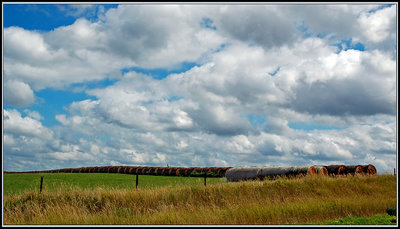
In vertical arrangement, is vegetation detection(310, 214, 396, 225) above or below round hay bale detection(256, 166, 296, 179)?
below

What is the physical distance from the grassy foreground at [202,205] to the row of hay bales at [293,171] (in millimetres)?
3466

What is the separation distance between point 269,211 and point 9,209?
449 inches

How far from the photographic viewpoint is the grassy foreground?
13133 mm

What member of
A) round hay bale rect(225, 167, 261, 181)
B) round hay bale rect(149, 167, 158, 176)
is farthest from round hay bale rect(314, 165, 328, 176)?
round hay bale rect(149, 167, 158, 176)

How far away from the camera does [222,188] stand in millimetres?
18188

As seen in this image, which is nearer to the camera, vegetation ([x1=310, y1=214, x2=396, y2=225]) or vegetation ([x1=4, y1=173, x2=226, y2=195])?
vegetation ([x1=310, y1=214, x2=396, y2=225])

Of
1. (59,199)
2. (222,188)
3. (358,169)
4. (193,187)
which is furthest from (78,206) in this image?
(358,169)

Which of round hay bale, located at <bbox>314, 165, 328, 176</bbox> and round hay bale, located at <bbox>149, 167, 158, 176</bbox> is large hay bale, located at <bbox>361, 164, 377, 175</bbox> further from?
round hay bale, located at <bbox>149, 167, 158, 176</bbox>

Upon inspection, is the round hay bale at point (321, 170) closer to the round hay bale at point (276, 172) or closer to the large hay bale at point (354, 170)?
the round hay bale at point (276, 172)

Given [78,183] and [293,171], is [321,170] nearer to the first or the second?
[293,171]

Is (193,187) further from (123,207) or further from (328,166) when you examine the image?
(328,166)

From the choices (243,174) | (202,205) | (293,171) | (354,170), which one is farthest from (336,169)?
(202,205)

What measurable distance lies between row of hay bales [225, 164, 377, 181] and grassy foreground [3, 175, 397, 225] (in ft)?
11.4

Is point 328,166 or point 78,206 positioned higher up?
point 328,166
